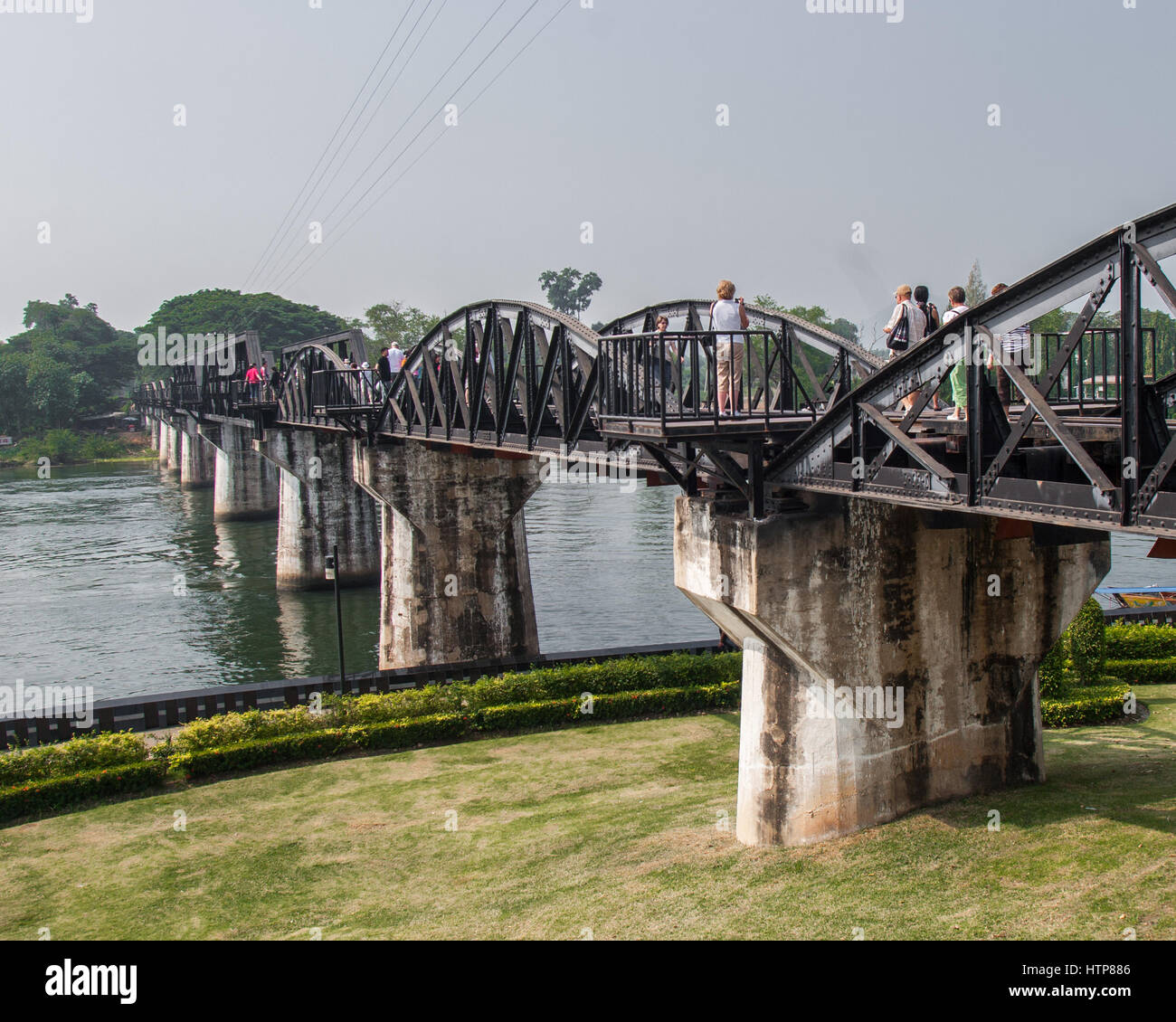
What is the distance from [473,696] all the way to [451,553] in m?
8.80

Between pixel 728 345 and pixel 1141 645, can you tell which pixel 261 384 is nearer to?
pixel 1141 645

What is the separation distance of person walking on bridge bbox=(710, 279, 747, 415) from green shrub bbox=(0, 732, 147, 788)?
1311 centimetres

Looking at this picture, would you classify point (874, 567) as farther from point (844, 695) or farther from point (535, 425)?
point (535, 425)

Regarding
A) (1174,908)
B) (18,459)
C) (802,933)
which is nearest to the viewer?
(1174,908)

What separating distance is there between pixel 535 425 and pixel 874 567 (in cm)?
733

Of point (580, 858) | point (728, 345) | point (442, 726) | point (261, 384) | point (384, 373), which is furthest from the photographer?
point (261, 384)

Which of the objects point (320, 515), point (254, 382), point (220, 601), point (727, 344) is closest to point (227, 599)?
point (220, 601)

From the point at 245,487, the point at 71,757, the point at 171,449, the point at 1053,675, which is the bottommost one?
the point at 71,757

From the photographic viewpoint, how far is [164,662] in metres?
36.4

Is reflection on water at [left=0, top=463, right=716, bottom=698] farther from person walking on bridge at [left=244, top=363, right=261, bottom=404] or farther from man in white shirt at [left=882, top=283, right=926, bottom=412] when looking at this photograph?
man in white shirt at [left=882, top=283, right=926, bottom=412]

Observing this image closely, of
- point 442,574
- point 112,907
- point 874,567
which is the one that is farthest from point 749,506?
point 442,574

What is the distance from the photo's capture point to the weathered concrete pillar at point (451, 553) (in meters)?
31.1

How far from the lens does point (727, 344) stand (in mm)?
13070

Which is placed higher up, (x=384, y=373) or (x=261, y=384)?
(x=261, y=384)
